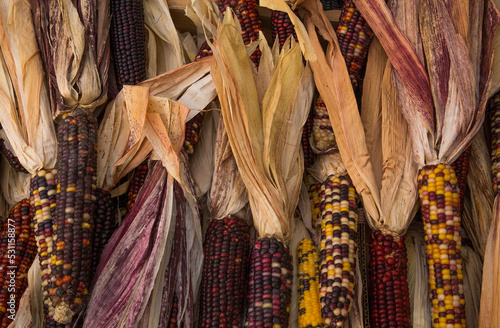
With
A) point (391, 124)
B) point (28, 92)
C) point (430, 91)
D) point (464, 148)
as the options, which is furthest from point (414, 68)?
point (28, 92)

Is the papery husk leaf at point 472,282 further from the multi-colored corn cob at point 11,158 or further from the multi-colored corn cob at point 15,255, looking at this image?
the multi-colored corn cob at point 11,158

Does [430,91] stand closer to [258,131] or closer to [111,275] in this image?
[258,131]

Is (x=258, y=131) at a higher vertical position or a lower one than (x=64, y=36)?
lower

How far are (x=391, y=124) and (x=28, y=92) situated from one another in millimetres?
2400

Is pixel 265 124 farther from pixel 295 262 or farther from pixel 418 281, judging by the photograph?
pixel 418 281

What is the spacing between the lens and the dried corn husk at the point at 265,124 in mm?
2986

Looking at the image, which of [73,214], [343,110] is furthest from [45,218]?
[343,110]

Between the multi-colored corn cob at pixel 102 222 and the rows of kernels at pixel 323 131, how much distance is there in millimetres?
1419

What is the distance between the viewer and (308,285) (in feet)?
9.50

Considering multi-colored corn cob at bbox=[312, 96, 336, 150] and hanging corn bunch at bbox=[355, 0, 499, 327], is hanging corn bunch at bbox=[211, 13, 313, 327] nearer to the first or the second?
multi-colored corn cob at bbox=[312, 96, 336, 150]

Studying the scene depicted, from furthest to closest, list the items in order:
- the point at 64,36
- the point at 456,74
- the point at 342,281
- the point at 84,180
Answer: the point at 64,36, the point at 456,74, the point at 84,180, the point at 342,281

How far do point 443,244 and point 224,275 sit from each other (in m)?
1.25

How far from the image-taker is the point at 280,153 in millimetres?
3154

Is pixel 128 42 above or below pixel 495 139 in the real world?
above
